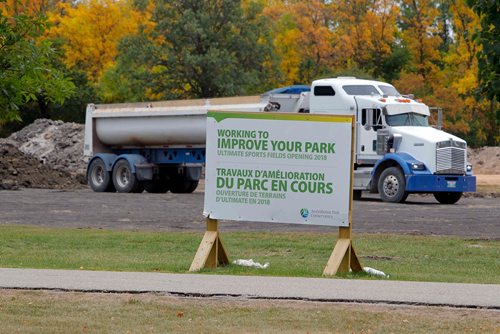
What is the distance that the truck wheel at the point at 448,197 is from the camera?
35875mm

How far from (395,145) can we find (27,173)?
1692 cm

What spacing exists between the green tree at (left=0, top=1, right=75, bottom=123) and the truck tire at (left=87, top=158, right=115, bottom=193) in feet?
73.4

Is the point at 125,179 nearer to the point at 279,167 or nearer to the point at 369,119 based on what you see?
the point at 369,119

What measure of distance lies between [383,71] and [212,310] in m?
65.4

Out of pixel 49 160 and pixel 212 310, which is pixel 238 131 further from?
pixel 49 160

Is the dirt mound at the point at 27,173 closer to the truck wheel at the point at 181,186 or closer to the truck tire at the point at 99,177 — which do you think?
the truck tire at the point at 99,177

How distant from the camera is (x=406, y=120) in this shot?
3634cm

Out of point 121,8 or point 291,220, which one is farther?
point 121,8

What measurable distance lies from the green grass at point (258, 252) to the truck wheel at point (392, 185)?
40.1ft

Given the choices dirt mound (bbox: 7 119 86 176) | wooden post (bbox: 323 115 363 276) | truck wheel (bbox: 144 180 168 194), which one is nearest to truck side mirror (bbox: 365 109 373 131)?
truck wheel (bbox: 144 180 168 194)

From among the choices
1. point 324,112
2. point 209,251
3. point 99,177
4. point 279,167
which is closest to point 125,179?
point 99,177

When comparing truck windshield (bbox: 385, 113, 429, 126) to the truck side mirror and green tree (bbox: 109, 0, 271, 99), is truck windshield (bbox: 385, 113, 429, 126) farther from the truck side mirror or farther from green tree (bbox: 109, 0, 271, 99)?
green tree (bbox: 109, 0, 271, 99)

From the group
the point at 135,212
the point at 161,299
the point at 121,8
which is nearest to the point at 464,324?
the point at 161,299

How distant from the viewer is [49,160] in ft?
185
